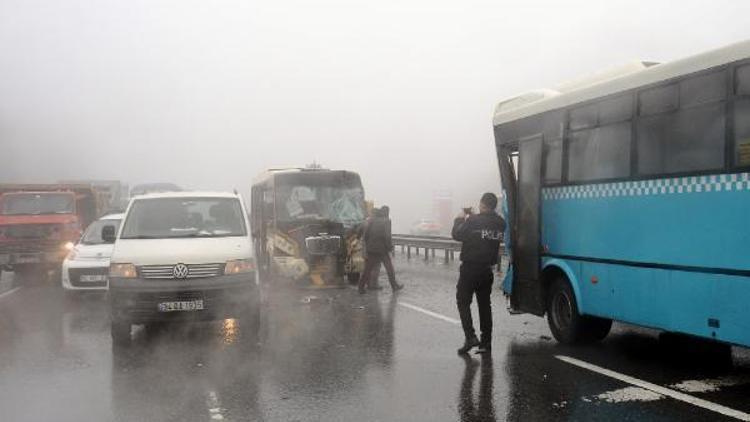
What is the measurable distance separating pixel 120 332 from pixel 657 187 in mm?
6409

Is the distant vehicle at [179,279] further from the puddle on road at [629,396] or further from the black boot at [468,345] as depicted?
the puddle on road at [629,396]

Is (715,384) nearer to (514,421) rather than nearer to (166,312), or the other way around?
(514,421)

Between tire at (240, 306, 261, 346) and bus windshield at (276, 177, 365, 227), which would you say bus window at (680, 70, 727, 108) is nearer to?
tire at (240, 306, 261, 346)

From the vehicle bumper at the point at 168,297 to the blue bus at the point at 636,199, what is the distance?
12.4 ft

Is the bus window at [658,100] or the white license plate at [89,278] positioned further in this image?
the white license plate at [89,278]

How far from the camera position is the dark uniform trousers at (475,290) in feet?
25.8

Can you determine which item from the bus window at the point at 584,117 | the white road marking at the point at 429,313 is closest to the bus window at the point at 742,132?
the bus window at the point at 584,117

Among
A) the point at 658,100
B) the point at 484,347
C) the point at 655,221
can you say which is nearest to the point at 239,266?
Result: the point at 484,347

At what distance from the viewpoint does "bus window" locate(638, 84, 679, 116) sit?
→ 6586 millimetres

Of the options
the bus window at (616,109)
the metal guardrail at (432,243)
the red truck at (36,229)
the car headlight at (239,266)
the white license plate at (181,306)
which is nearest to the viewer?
the bus window at (616,109)

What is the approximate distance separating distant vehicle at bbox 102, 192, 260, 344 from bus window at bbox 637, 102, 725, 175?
16.1 ft

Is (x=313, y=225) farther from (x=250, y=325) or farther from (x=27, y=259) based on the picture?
(x=27, y=259)

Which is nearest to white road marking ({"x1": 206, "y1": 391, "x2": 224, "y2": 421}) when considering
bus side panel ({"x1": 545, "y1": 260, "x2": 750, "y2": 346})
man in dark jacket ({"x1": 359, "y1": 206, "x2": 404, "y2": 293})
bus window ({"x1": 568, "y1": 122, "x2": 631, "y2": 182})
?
bus side panel ({"x1": 545, "y1": 260, "x2": 750, "y2": 346})

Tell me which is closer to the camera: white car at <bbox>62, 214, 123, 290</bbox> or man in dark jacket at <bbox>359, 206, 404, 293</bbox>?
white car at <bbox>62, 214, 123, 290</bbox>
